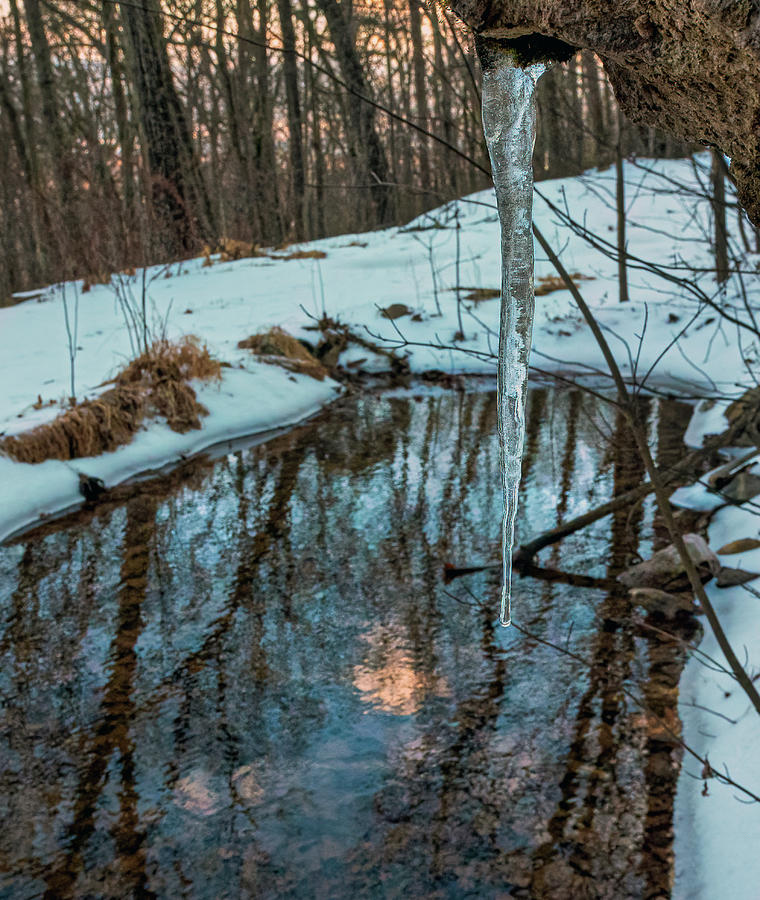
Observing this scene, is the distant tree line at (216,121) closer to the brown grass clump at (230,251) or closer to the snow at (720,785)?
the brown grass clump at (230,251)

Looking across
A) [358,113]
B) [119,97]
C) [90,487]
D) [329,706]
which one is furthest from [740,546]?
[119,97]

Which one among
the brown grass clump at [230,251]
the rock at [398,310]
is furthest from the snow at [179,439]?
the brown grass clump at [230,251]

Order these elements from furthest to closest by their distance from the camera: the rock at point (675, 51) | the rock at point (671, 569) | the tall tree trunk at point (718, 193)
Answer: the rock at point (671, 569) → the tall tree trunk at point (718, 193) → the rock at point (675, 51)

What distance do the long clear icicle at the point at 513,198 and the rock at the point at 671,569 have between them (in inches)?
121

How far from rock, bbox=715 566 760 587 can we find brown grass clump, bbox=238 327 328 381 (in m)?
5.85

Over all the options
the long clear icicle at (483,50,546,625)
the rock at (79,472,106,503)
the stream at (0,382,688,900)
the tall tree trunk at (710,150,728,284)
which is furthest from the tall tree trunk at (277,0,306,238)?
the long clear icicle at (483,50,546,625)

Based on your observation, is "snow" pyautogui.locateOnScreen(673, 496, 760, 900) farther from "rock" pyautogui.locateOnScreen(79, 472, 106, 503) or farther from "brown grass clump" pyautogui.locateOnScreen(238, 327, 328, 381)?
"brown grass clump" pyautogui.locateOnScreen(238, 327, 328, 381)

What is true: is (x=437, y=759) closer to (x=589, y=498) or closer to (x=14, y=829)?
(x=14, y=829)

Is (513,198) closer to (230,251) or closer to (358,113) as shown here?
(230,251)

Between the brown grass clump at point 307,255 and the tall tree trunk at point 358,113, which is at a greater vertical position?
the tall tree trunk at point 358,113

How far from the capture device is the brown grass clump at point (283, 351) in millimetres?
9367

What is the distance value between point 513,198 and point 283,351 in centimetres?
824

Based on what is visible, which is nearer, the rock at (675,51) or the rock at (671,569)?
the rock at (675,51)

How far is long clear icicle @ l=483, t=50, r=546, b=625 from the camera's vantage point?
1330mm
